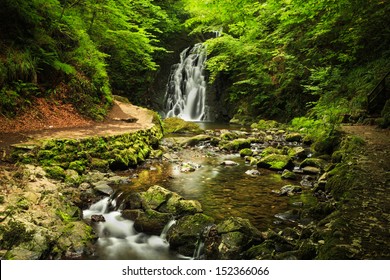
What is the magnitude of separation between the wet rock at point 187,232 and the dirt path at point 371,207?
223 cm

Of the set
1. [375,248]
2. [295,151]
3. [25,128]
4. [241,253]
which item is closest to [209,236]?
[241,253]

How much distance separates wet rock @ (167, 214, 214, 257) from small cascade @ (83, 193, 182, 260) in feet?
0.48

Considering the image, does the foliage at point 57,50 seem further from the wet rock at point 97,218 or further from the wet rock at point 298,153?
the wet rock at point 298,153

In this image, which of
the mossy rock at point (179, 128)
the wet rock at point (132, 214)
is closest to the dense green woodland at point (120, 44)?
the wet rock at point (132, 214)

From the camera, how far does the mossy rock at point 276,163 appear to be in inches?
349

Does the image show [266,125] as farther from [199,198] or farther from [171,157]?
[199,198]

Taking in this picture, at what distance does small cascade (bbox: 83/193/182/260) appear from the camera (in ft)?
15.3

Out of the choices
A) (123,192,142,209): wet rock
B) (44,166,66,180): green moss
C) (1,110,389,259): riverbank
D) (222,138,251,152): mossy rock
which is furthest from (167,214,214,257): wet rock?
(222,138,251,152): mossy rock

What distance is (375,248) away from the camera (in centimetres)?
272

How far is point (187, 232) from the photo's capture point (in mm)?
4750

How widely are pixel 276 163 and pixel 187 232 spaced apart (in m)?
5.01

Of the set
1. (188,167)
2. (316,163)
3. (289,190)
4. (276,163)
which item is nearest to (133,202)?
(188,167)

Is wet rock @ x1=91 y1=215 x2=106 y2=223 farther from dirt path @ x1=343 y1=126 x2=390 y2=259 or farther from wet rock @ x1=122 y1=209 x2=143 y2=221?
dirt path @ x1=343 y1=126 x2=390 y2=259

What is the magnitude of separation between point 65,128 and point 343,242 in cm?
833
